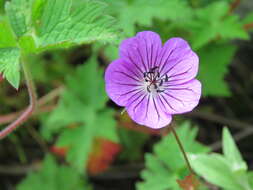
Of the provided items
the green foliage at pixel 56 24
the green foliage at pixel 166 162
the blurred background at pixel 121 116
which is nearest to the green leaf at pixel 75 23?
the green foliage at pixel 56 24

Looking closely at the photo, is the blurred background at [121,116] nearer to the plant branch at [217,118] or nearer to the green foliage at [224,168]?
the plant branch at [217,118]

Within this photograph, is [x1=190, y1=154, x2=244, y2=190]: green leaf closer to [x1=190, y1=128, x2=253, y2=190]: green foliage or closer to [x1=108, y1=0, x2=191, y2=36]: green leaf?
[x1=190, y1=128, x2=253, y2=190]: green foliage

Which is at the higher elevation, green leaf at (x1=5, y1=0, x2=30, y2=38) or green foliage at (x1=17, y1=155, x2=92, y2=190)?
green leaf at (x1=5, y1=0, x2=30, y2=38)

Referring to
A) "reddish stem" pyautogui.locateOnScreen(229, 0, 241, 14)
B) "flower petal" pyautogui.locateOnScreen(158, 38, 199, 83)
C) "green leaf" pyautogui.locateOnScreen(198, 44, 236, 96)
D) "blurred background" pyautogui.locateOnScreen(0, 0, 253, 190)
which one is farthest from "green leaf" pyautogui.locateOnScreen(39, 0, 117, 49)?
"reddish stem" pyautogui.locateOnScreen(229, 0, 241, 14)

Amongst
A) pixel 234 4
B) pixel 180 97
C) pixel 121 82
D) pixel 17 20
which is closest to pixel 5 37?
pixel 17 20

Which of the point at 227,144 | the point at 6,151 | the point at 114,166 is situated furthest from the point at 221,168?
the point at 6,151

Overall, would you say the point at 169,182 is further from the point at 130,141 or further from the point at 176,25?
the point at 176,25

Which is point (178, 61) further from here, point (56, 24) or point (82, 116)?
point (82, 116)

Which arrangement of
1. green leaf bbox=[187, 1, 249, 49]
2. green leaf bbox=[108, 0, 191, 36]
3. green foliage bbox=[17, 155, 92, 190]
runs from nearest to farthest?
green leaf bbox=[108, 0, 191, 36] → green leaf bbox=[187, 1, 249, 49] → green foliage bbox=[17, 155, 92, 190]
